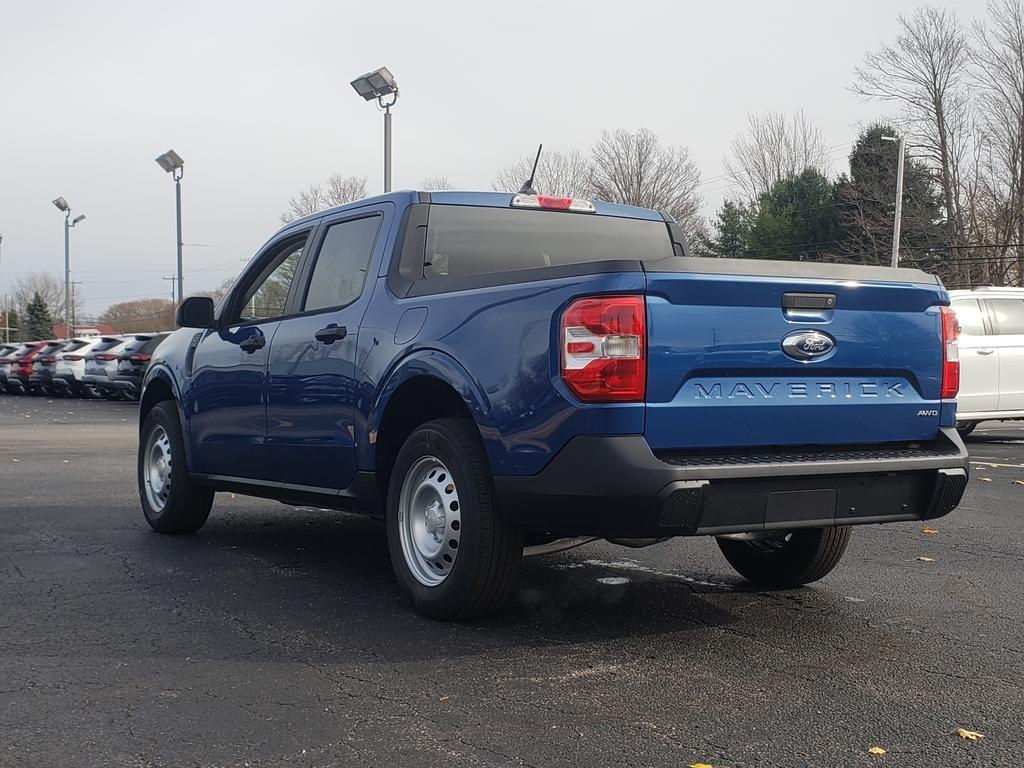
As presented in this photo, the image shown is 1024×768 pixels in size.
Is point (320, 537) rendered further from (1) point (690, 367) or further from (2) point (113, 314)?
(2) point (113, 314)

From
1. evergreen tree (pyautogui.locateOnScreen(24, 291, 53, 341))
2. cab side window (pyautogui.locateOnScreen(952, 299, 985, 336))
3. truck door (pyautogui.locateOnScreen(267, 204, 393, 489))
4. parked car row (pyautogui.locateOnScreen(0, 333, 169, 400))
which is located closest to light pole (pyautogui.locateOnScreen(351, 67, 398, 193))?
parked car row (pyautogui.locateOnScreen(0, 333, 169, 400))

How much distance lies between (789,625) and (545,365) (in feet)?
5.38

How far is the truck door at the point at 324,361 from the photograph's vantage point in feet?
18.7

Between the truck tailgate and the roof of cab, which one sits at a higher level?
the roof of cab

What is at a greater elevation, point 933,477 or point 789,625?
point 933,477

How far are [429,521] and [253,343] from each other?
197 cm

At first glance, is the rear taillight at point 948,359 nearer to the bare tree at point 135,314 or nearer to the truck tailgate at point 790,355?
the truck tailgate at point 790,355

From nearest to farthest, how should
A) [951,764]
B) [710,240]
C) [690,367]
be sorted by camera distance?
[951,764], [690,367], [710,240]

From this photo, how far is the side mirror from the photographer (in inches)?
275

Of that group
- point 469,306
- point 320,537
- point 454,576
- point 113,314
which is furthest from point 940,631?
point 113,314

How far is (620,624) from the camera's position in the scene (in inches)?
200

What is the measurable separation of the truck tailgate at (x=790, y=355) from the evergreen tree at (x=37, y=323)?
9961 cm

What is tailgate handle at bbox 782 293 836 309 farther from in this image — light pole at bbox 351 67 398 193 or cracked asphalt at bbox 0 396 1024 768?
light pole at bbox 351 67 398 193

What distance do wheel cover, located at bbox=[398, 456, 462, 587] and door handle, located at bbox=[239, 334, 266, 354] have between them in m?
1.69
